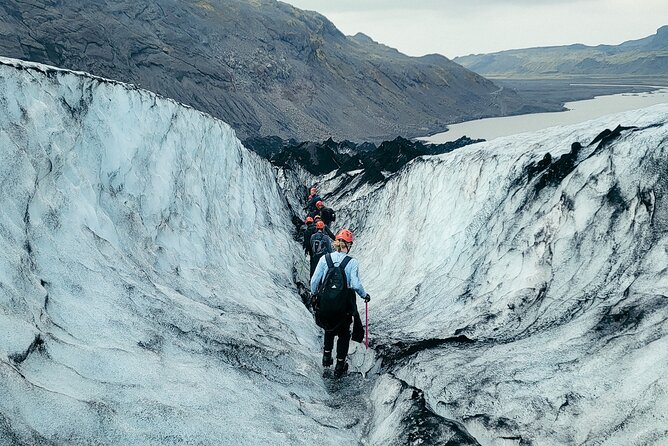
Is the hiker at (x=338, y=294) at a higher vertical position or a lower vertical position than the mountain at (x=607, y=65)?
lower

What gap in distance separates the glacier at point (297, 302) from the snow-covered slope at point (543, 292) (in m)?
0.02

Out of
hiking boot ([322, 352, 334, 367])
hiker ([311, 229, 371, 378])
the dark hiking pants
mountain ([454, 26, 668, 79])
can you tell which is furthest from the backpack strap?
mountain ([454, 26, 668, 79])

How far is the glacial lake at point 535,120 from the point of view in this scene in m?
54.9

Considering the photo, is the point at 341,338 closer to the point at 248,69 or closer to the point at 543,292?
the point at 543,292

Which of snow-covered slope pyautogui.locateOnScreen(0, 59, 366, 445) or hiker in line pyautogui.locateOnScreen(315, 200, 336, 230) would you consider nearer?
snow-covered slope pyautogui.locateOnScreen(0, 59, 366, 445)

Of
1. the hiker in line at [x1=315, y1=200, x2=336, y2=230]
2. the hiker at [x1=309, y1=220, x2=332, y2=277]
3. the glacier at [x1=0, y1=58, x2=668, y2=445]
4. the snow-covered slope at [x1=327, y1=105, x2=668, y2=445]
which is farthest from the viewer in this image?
the hiker in line at [x1=315, y1=200, x2=336, y2=230]

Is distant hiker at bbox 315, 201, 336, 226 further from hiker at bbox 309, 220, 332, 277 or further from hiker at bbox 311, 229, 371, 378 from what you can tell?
hiker at bbox 311, 229, 371, 378

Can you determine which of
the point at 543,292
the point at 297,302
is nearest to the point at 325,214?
the point at 297,302

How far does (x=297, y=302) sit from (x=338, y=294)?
316 cm

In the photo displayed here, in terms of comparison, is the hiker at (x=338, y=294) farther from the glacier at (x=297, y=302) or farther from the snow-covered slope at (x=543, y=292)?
the snow-covered slope at (x=543, y=292)

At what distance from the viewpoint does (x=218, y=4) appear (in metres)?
69.7

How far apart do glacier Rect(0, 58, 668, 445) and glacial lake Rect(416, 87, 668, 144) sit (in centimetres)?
4323

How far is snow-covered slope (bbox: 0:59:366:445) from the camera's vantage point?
115 inches

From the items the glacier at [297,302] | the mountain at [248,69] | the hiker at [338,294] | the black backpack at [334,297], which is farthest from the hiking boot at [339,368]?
the mountain at [248,69]
